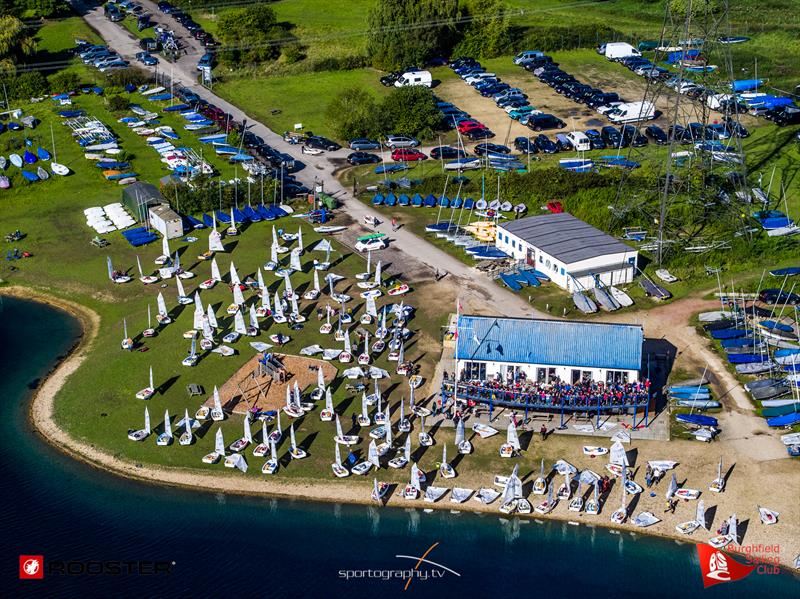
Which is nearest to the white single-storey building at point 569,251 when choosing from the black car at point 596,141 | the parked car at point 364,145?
the black car at point 596,141

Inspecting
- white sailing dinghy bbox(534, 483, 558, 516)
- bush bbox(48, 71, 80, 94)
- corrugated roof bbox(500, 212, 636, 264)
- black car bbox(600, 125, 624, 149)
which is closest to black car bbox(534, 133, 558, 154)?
black car bbox(600, 125, 624, 149)

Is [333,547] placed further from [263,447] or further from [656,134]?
[656,134]

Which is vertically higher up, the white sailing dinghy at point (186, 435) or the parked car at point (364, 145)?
the parked car at point (364, 145)

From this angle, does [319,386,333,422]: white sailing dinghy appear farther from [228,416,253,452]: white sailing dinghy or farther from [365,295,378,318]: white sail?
[365,295,378,318]: white sail

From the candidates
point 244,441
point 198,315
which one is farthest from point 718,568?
point 198,315

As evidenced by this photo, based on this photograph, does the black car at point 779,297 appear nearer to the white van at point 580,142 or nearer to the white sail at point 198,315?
the white van at point 580,142

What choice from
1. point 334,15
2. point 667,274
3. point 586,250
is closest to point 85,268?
point 586,250
